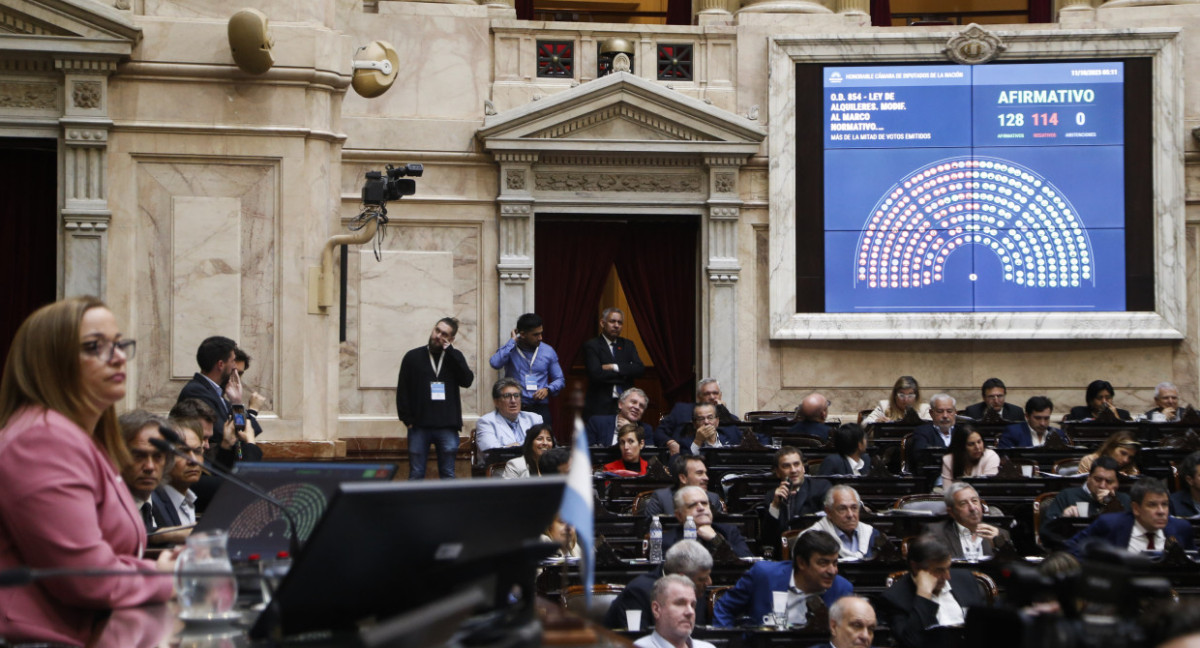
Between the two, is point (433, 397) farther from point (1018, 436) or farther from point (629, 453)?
point (1018, 436)

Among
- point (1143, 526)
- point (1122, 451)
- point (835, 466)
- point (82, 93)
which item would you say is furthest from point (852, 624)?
point (82, 93)

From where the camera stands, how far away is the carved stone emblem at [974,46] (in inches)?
565

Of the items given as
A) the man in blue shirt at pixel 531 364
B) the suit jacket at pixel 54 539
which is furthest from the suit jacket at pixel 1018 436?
the suit jacket at pixel 54 539

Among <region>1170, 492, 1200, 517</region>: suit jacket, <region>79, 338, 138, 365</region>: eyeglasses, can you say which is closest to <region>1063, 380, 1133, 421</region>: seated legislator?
<region>1170, 492, 1200, 517</region>: suit jacket

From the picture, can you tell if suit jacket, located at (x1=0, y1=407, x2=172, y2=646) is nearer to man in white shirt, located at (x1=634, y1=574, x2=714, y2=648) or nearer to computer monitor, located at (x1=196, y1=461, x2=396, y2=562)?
computer monitor, located at (x1=196, y1=461, x2=396, y2=562)

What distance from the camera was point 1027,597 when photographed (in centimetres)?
257

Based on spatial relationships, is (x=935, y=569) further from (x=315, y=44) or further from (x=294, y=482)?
(x=315, y=44)

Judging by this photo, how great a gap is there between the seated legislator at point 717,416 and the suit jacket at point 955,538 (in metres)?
3.10

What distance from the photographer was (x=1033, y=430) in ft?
39.0

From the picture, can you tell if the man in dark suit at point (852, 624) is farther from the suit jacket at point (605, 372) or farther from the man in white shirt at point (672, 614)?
the suit jacket at point (605, 372)

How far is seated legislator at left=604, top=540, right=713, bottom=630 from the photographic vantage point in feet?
20.2

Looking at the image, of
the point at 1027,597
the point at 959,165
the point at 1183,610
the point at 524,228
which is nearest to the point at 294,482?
the point at 1027,597

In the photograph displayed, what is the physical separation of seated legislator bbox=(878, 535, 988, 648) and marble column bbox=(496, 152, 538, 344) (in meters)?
7.55

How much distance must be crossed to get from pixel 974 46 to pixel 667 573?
9.44m
